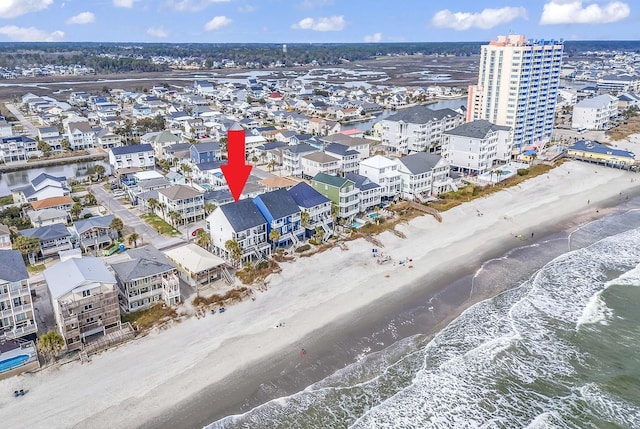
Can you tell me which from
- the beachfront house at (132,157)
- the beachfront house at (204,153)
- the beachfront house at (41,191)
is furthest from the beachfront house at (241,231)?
the beachfront house at (132,157)

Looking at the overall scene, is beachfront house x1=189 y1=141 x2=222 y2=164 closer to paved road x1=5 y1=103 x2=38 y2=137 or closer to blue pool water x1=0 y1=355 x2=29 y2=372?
blue pool water x1=0 y1=355 x2=29 y2=372

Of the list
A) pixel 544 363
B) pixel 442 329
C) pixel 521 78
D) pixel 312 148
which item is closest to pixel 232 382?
pixel 442 329

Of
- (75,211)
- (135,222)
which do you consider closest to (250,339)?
(135,222)

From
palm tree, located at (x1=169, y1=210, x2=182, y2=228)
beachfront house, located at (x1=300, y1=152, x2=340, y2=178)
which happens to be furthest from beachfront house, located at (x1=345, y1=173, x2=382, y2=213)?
palm tree, located at (x1=169, y1=210, x2=182, y2=228)

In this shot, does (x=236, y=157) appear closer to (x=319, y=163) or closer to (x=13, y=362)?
(x=13, y=362)

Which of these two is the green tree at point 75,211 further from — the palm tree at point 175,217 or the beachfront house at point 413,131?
the beachfront house at point 413,131

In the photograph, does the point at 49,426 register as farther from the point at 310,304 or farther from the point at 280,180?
the point at 280,180
